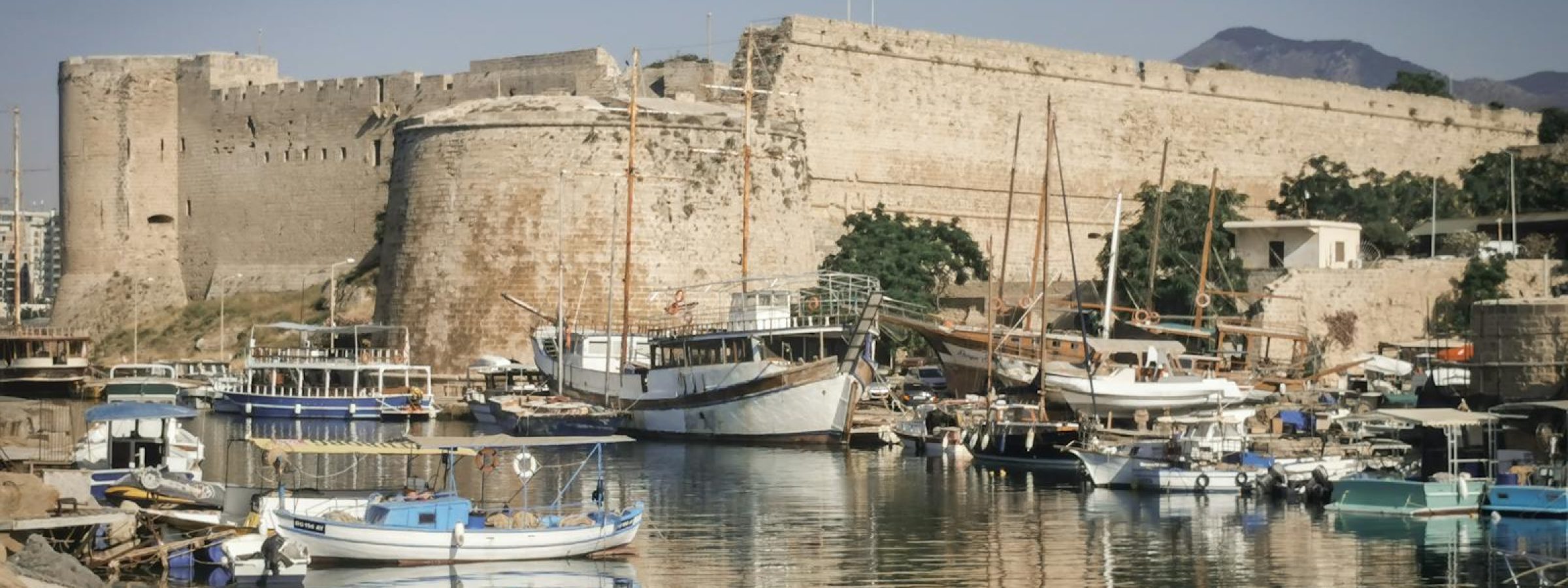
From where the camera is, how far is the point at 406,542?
1889 cm

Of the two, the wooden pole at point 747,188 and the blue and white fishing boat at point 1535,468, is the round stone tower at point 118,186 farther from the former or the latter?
the blue and white fishing boat at point 1535,468

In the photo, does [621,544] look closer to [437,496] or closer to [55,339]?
[437,496]

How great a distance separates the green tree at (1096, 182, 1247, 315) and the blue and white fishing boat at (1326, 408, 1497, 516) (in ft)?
49.0

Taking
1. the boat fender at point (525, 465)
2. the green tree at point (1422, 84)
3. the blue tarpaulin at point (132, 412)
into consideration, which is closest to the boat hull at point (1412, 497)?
the boat fender at point (525, 465)

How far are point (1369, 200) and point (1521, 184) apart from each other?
5.12 meters

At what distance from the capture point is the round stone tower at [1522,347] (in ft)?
77.2

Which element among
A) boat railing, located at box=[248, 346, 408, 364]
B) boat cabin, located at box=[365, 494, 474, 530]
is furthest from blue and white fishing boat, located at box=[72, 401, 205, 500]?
boat railing, located at box=[248, 346, 408, 364]

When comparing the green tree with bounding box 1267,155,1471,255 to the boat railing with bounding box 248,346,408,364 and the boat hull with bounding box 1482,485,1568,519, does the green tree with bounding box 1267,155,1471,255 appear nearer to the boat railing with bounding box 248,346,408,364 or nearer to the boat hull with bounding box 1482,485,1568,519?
the boat railing with bounding box 248,346,408,364

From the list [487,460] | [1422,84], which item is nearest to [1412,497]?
[487,460]

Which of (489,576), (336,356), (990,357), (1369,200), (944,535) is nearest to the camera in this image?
(489,576)

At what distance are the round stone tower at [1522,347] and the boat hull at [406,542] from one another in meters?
10.3

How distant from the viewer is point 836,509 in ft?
76.8

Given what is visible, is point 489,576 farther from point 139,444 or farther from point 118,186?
point 118,186

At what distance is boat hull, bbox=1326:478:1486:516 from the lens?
72.3 feet
